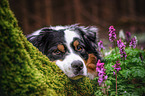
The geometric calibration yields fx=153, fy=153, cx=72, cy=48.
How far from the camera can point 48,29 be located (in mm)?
3318

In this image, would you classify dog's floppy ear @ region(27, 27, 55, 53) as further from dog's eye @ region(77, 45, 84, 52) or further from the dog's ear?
the dog's ear

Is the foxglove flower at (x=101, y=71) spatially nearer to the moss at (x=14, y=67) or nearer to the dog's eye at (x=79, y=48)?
the moss at (x=14, y=67)

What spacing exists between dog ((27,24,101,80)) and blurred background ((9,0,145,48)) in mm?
10324

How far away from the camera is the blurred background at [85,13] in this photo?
13852 millimetres

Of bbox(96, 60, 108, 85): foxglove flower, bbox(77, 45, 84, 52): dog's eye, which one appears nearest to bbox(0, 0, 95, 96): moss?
bbox(96, 60, 108, 85): foxglove flower

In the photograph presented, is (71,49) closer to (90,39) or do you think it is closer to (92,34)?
(90,39)

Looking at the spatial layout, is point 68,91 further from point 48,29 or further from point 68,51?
point 48,29

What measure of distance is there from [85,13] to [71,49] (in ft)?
44.7

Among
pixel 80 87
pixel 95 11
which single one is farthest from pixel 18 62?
pixel 95 11

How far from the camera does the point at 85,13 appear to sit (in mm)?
15984

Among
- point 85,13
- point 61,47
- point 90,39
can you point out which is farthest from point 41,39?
point 85,13

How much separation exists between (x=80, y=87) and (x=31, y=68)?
1.04 metres

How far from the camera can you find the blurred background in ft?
45.4

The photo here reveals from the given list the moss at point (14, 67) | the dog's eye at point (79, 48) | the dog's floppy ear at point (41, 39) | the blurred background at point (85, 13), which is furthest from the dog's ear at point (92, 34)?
the blurred background at point (85, 13)
